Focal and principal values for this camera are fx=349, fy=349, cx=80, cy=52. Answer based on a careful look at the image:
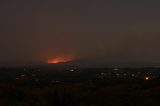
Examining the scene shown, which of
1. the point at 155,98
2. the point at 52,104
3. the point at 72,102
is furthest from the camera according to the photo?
the point at 155,98

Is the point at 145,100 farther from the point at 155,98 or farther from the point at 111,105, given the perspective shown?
the point at 111,105

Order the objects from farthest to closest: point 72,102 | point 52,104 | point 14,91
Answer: point 14,91 → point 72,102 → point 52,104

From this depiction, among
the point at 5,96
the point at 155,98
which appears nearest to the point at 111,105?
the point at 155,98

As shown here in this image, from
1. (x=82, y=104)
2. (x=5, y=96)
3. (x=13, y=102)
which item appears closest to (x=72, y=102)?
(x=82, y=104)

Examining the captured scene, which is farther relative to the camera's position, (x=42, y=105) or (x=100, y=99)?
(x=100, y=99)

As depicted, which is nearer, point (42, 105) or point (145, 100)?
point (42, 105)

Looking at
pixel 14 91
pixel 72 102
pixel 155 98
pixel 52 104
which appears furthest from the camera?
pixel 14 91

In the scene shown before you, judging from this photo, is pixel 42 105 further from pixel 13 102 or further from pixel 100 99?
pixel 100 99

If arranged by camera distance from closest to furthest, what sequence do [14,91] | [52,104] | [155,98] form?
[52,104] → [155,98] → [14,91]
